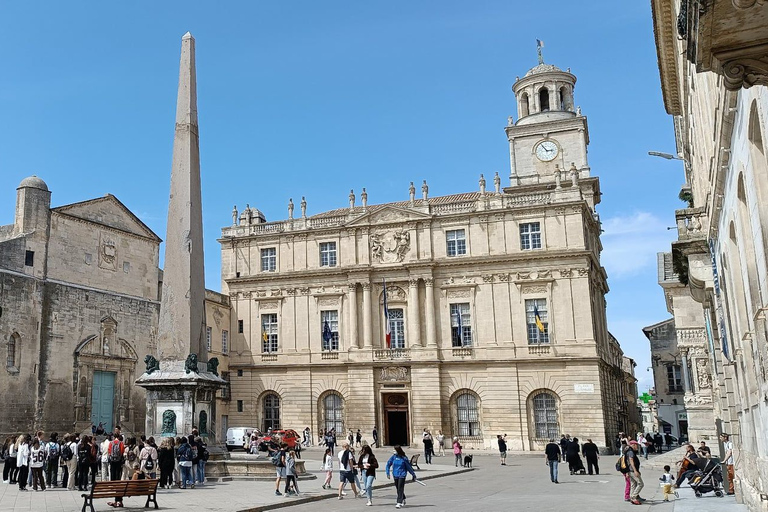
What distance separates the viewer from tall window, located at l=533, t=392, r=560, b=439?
37.7 metres

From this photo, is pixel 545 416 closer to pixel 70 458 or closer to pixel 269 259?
pixel 269 259

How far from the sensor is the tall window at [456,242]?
40.3 metres

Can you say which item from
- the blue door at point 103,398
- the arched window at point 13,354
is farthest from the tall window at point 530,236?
the arched window at point 13,354

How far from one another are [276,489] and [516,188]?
116 feet

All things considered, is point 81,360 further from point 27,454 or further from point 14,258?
point 27,454

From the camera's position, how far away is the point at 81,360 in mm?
30578

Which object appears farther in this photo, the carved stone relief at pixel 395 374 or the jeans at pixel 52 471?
the carved stone relief at pixel 395 374

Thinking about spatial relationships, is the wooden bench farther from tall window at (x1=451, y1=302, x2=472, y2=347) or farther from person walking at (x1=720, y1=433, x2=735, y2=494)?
tall window at (x1=451, y1=302, x2=472, y2=347)

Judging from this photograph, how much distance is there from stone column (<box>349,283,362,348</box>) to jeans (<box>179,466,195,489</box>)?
81.1ft

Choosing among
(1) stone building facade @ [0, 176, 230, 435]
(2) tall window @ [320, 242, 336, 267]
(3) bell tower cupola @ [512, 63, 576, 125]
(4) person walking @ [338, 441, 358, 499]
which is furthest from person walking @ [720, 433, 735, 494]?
(3) bell tower cupola @ [512, 63, 576, 125]

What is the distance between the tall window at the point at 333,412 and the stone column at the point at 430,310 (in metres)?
6.42

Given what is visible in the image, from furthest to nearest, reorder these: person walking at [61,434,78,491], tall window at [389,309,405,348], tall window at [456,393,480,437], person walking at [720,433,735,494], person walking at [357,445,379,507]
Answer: tall window at [389,309,405,348] → tall window at [456,393,480,437] → person walking at [61,434,78,491] → person walking at [720,433,735,494] → person walking at [357,445,379,507]

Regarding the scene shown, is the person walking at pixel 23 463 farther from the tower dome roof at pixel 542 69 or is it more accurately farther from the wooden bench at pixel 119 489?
the tower dome roof at pixel 542 69

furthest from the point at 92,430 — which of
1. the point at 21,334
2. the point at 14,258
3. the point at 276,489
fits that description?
the point at 276,489
